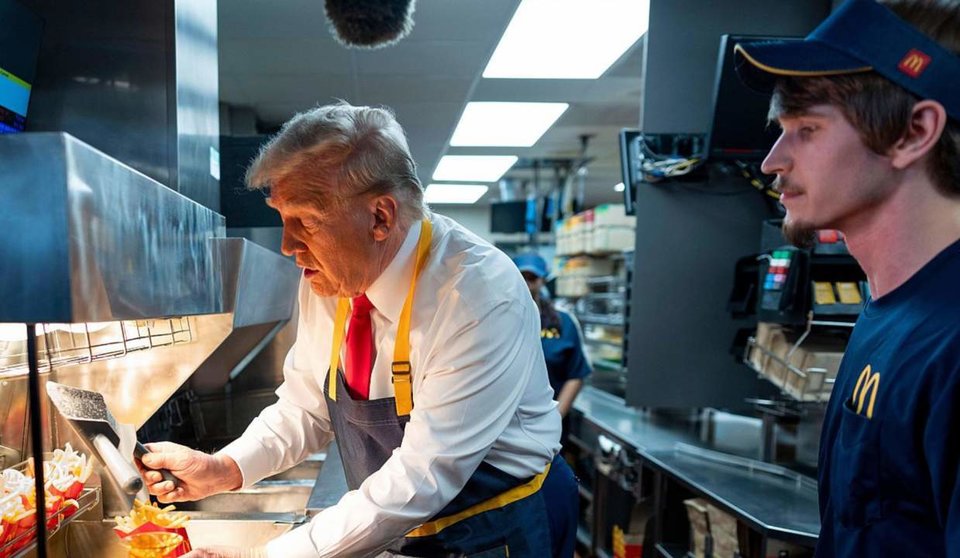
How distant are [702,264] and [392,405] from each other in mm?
2188

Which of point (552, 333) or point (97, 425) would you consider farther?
point (552, 333)

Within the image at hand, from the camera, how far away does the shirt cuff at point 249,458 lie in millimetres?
1448

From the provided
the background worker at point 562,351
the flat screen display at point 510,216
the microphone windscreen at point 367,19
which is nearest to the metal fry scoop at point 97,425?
the microphone windscreen at point 367,19

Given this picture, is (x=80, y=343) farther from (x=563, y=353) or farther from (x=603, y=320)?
(x=603, y=320)

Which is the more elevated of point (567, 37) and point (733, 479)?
point (567, 37)

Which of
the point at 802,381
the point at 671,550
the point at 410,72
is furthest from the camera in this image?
the point at 410,72

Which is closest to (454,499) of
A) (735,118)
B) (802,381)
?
(802,381)

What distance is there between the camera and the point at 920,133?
33.4 inches

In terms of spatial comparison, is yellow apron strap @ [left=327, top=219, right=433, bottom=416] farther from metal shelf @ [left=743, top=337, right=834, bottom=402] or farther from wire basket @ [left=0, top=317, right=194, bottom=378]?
metal shelf @ [left=743, top=337, right=834, bottom=402]

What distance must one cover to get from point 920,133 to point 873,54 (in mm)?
120

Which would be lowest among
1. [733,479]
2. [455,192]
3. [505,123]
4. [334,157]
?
[733,479]

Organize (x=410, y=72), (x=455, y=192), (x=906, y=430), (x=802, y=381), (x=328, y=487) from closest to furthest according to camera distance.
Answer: (x=906, y=430)
(x=328, y=487)
(x=802, y=381)
(x=410, y=72)
(x=455, y=192)

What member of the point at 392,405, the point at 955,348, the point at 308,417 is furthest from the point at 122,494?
the point at 955,348

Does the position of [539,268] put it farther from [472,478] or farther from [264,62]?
[472,478]
